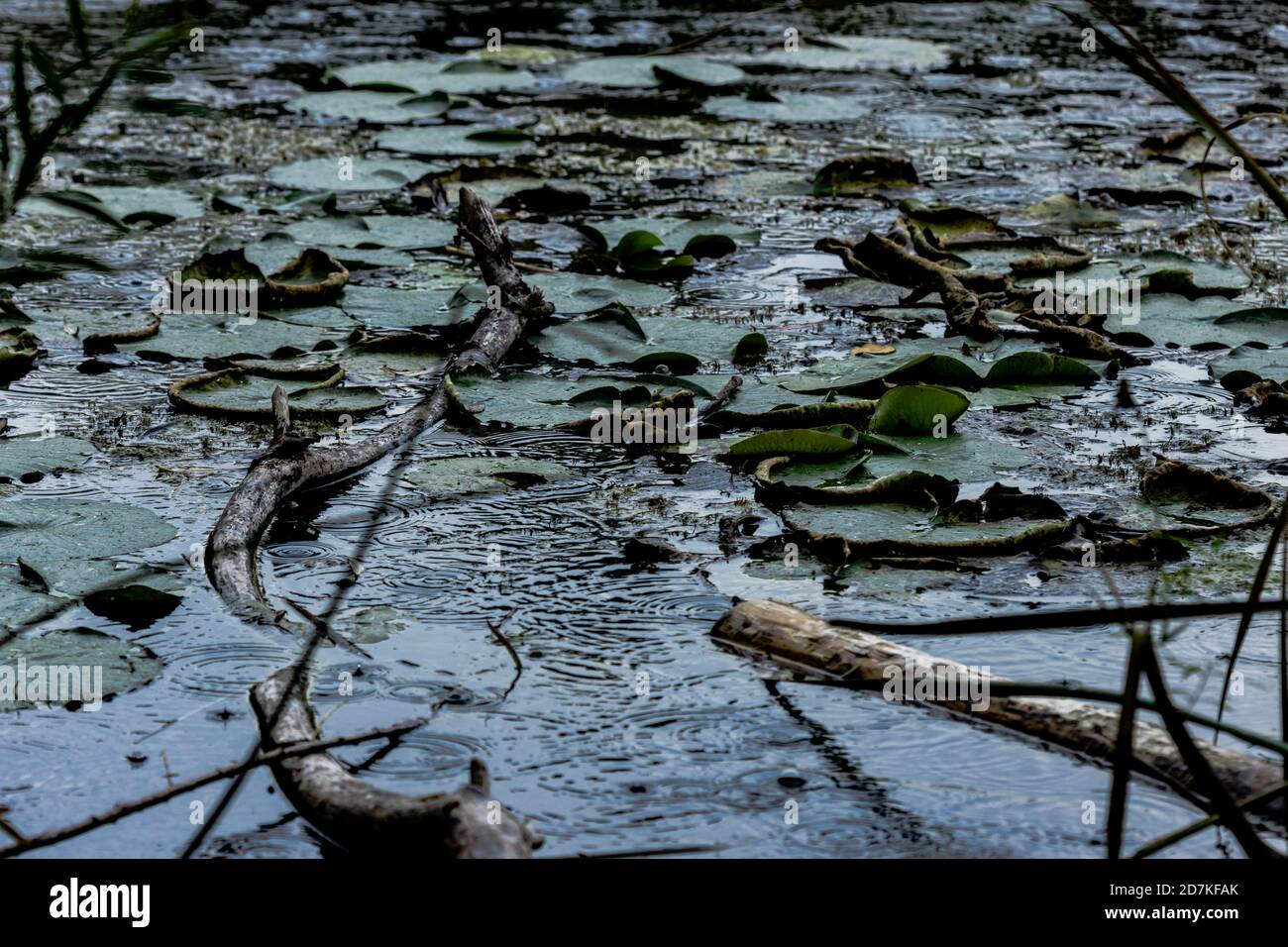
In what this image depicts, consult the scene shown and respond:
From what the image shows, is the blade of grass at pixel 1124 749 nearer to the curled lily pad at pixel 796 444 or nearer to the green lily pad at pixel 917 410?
the curled lily pad at pixel 796 444

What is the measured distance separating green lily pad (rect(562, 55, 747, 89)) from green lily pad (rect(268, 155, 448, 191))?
6.16 ft

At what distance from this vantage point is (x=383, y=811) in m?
1.96

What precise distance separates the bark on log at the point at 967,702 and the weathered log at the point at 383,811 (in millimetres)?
544

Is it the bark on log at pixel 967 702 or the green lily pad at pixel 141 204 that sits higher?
the green lily pad at pixel 141 204

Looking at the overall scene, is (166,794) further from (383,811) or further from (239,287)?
(239,287)

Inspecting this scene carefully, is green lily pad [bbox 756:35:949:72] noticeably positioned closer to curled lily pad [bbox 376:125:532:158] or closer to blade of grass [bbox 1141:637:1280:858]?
curled lily pad [bbox 376:125:532:158]

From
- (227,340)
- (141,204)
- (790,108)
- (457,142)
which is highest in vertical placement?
(790,108)

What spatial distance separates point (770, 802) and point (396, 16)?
845cm

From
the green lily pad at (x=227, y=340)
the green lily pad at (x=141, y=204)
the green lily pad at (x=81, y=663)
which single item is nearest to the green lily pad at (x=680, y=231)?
the green lily pad at (x=227, y=340)

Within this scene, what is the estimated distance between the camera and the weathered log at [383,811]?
6.04 feet

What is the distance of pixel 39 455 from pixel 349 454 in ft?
2.33

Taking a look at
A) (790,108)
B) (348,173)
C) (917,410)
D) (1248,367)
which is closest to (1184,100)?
(917,410)

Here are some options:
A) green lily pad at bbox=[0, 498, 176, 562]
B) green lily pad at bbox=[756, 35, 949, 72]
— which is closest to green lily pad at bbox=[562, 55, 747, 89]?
green lily pad at bbox=[756, 35, 949, 72]

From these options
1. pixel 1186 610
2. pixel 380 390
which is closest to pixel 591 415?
pixel 380 390
